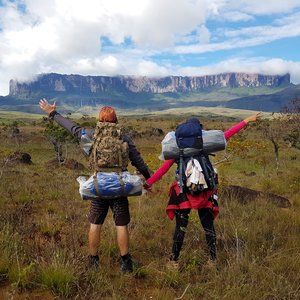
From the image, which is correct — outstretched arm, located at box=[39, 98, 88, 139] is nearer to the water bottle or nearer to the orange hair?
the water bottle

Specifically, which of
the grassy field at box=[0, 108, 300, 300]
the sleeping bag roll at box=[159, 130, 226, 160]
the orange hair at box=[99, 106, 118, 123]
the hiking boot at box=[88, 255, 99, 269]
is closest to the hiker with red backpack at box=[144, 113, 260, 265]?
the sleeping bag roll at box=[159, 130, 226, 160]

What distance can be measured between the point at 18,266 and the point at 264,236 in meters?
3.46

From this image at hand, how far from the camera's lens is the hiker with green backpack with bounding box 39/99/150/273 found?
413 centimetres

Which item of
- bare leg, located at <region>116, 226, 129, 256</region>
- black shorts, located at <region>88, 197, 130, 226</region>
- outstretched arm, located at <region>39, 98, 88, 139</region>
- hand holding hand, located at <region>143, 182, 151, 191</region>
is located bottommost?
bare leg, located at <region>116, 226, 129, 256</region>

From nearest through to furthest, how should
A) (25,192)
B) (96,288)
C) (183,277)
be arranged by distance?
(96,288), (183,277), (25,192)

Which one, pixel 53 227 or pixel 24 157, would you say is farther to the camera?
pixel 24 157

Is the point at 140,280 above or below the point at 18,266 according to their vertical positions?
below

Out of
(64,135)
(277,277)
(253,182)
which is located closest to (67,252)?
(277,277)

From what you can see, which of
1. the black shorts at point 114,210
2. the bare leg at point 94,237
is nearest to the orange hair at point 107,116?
the black shorts at point 114,210

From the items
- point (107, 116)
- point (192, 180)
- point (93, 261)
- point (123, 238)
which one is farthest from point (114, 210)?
point (107, 116)

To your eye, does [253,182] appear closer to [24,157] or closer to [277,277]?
[277,277]

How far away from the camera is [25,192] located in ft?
29.4

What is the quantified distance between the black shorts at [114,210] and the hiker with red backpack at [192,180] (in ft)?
1.29

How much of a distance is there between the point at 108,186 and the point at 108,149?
407 millimetres
